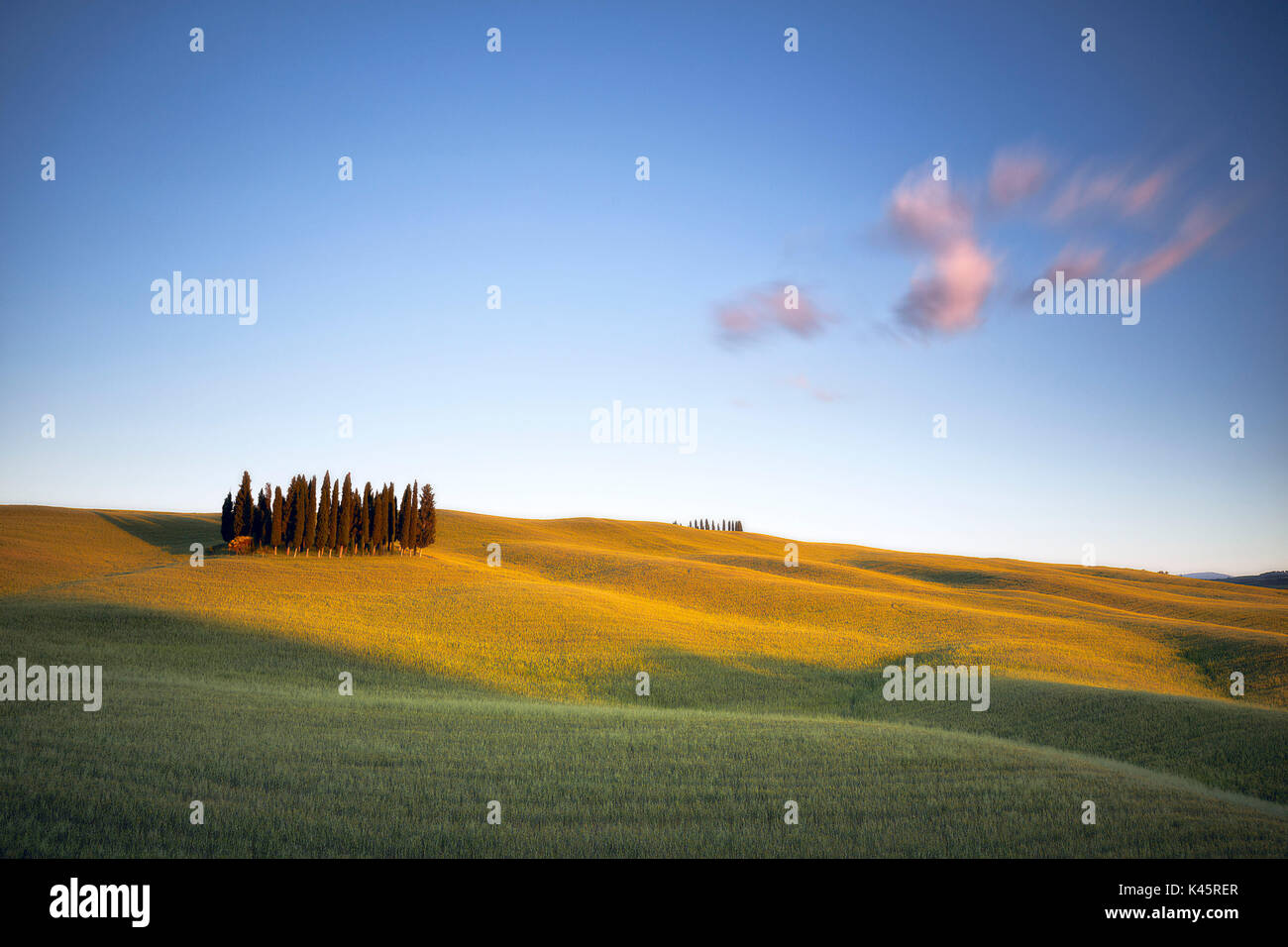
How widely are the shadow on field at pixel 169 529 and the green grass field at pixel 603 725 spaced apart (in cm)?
2174

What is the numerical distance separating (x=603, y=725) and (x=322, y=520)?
57.0 metres

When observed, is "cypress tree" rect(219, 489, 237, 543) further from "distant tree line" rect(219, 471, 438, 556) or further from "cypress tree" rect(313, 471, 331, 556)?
"cypress tree" rect(313, 471, 331, 556)

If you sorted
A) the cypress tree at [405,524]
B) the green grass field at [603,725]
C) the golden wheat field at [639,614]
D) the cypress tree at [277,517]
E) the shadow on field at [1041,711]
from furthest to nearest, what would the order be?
the cypress tree at [405,524] → the cypress tree at [277,517] → the golden wheat field at [639,614] → the shadow on field at [1041,711] → the green grass field at [603,725]

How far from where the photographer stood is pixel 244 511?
225ft

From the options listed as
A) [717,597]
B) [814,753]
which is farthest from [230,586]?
[814,753]

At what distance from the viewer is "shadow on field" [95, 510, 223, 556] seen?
238 ft

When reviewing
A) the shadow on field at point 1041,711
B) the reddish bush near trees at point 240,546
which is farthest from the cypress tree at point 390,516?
the shadow on field at point 1041,711

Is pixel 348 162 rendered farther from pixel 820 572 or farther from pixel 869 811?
pixel 820 572

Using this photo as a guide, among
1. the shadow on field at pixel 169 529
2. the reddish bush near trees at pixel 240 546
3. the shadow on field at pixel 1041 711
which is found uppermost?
the shadow on field at pixel 169 529

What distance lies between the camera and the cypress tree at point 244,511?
68.2 meters

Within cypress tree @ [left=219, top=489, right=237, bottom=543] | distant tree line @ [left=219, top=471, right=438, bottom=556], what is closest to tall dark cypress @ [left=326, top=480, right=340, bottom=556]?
distant tree line @ [left=219, top=471, right=438, bottom=556]

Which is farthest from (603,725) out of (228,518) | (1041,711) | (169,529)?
(169,529)

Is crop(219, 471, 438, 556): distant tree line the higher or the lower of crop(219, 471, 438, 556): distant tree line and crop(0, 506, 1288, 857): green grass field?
the higher

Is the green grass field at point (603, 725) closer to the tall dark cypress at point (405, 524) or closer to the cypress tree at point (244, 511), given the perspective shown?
the cypress tree at point (244, 511)
